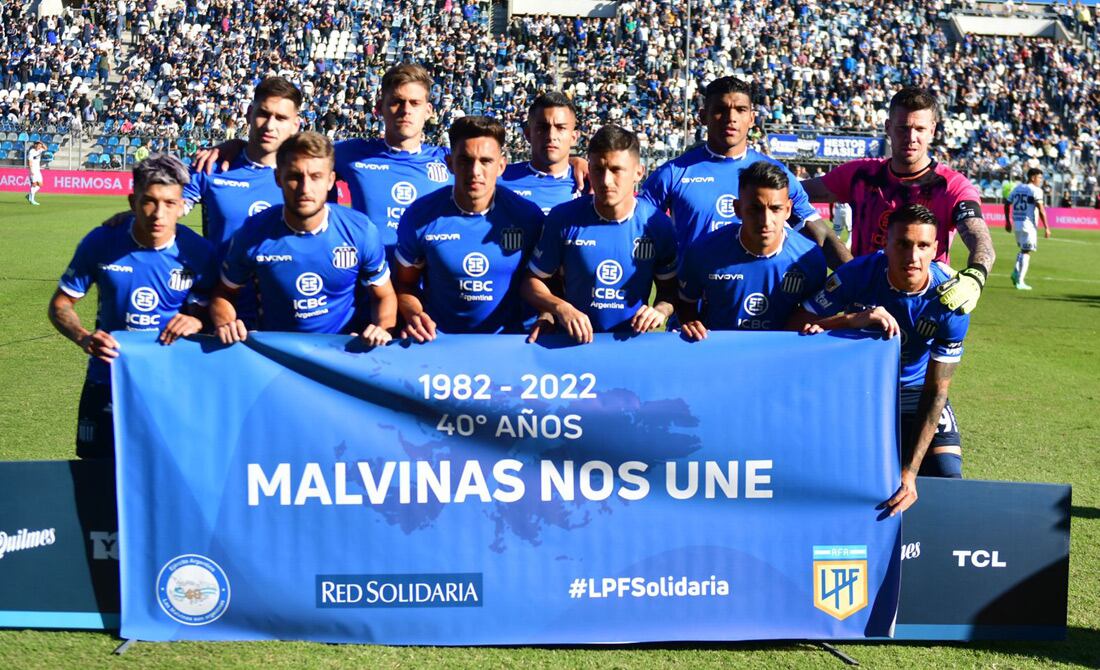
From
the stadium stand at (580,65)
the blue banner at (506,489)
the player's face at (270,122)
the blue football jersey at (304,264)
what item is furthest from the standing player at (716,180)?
the stadium stand at (580,65)

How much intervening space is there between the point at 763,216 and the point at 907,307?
0.80 m

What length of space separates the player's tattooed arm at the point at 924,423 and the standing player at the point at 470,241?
2.07 meters

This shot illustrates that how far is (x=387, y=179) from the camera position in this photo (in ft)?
21.7

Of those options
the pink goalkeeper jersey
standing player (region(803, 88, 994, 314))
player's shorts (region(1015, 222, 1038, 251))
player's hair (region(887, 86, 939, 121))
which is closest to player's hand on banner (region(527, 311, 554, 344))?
standing player (region(803, 88, 994, 314))

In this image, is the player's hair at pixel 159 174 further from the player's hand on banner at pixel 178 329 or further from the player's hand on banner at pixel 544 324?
the player's hand on banner at pixel 544 324

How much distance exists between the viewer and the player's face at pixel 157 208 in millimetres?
5152

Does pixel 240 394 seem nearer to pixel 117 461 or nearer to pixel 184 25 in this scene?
pixel 117 461

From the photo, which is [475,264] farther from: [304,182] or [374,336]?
[304,182]

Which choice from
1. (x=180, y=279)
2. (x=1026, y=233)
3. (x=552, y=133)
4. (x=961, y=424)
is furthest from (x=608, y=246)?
(x=1026, y=233)

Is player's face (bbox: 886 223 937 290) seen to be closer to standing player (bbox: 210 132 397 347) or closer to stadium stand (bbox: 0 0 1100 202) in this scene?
standing player (bbox: 210 132 397 347)

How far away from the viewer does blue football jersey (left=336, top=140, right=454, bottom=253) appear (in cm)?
659

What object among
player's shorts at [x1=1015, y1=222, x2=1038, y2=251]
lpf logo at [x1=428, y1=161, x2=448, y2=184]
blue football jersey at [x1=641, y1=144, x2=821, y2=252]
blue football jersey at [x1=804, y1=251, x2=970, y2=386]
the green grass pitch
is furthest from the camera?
player's shorts at [x1=1015, y1=222, x2=1038, y2=251]

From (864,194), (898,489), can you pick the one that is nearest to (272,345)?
(898,489)

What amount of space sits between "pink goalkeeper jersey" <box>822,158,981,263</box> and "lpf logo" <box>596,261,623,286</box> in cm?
173
